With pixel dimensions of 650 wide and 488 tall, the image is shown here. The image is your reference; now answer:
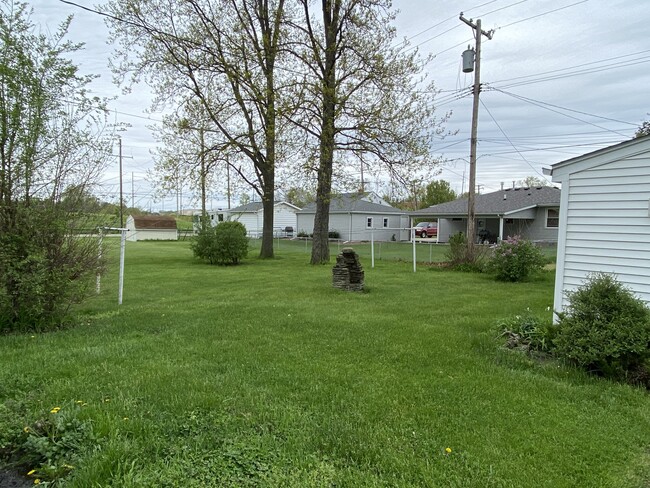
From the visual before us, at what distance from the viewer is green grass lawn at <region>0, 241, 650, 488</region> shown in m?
2.37

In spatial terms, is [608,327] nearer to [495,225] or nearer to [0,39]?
[0,39]

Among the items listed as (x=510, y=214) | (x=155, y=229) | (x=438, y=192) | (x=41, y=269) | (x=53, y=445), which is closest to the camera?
(x=53, y=445)

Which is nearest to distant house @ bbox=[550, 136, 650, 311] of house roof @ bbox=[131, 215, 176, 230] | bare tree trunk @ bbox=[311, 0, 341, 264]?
bare tree trunk @ bbox=[311, 0, 341, 264]

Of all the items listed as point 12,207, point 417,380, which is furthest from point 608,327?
point 12,207

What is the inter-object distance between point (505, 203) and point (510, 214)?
2.14m

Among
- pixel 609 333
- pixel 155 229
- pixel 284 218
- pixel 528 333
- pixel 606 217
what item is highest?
pixel 284 218

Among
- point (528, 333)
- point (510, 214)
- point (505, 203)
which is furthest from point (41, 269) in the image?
point (505, 203)

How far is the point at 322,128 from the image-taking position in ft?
47.3

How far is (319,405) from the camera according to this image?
126 inches

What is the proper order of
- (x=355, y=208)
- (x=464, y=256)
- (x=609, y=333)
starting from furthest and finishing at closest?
(x=355, y=208)
(x=464, y=256)
(x=609, y=333)

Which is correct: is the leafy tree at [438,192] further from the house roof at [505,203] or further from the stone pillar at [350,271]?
the stone pillar at [350,271]

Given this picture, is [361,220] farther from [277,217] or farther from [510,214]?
[510,214]

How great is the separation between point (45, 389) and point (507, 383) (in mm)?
4039

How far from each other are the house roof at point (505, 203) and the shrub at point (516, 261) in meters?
14.5
